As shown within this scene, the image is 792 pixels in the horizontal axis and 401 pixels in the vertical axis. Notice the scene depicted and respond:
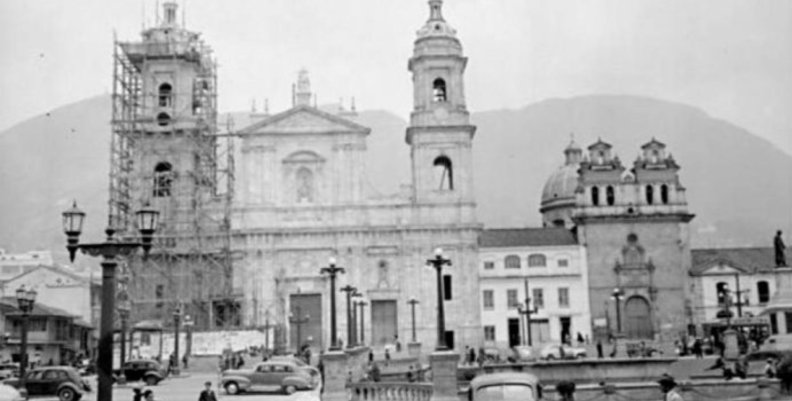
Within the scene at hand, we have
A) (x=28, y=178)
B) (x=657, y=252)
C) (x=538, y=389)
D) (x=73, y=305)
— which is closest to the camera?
(x=538, y=389)

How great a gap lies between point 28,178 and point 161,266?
63.5 metres

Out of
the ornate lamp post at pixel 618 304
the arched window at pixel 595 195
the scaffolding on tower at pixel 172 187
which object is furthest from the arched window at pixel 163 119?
the ornate lamp post at pixel 618 304

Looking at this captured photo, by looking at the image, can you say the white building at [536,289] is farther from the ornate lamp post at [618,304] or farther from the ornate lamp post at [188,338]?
the ornate lamp post at [188,338]

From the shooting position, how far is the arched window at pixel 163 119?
212 feet

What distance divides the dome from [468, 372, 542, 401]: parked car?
66.6 meters

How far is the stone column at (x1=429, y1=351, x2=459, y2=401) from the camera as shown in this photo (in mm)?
24344

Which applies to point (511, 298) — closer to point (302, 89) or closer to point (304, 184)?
point (304, 184)

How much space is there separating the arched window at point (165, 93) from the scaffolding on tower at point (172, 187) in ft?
0.49

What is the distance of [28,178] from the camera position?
118 metres

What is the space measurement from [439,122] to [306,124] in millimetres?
8939

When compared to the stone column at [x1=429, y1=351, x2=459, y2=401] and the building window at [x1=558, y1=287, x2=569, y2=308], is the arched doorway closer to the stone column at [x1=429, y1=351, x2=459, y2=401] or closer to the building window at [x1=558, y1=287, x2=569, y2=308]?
the building window at [x1=558, y1=287, x2=569, y2=308]

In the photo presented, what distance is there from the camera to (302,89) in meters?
70.9

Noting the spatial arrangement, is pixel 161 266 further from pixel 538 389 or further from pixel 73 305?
pixel 538 389

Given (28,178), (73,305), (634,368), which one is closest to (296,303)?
(73,305)
